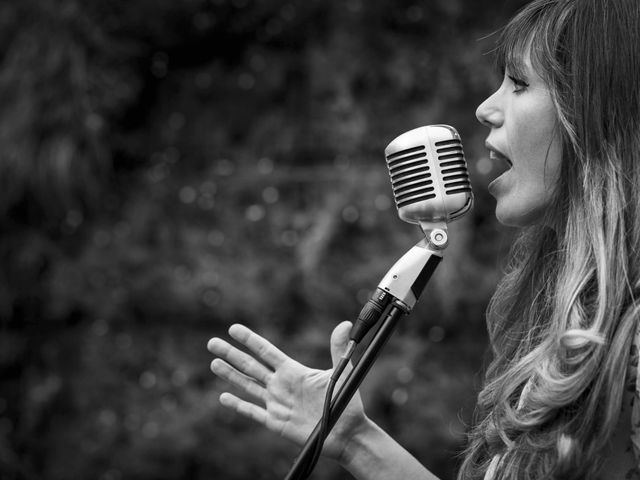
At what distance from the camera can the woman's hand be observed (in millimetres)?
1488

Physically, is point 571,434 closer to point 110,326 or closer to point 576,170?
point 576,170

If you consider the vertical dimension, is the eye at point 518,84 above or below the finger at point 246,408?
above

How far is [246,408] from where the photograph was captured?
4.95ft

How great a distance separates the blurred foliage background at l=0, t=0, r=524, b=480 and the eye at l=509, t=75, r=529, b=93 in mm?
1909

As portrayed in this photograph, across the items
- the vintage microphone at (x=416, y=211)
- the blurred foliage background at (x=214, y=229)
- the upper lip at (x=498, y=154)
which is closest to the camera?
the vintage microphone at (x=416, y=211)

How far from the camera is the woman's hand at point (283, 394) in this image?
149cm

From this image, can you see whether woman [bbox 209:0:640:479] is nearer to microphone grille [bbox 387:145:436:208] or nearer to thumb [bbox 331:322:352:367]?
thumb [bbox 331:322:352:367]

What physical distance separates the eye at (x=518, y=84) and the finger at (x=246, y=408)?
702 mm

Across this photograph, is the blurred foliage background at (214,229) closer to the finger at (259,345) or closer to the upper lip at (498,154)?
the finger at (259,345)

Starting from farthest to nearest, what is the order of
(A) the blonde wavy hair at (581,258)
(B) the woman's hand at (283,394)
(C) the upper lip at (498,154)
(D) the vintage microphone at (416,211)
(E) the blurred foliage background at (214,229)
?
(E) the blurred foliage background at (214,229) → (B) the woman's hand at (283,394) → (C) the upper lip at (498,154) → (D) the vintage microphone at (416,211) → (A) the blonde wavy hair at (581,258)

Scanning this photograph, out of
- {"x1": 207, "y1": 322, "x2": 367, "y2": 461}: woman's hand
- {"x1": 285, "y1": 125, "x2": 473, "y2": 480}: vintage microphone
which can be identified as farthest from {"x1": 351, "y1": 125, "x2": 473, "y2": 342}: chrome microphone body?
{"x1": 207, "y1": 322, "x2": 367, "y2": 461}: woman's hand

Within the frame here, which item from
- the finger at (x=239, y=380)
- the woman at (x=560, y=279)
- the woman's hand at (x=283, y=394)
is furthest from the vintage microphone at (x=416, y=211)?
the finger at (x=239, y=380)

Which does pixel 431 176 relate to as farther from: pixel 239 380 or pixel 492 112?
pixel 239 380

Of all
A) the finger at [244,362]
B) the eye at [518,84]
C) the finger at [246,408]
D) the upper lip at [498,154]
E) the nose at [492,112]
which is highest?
the eye at [518,84]
